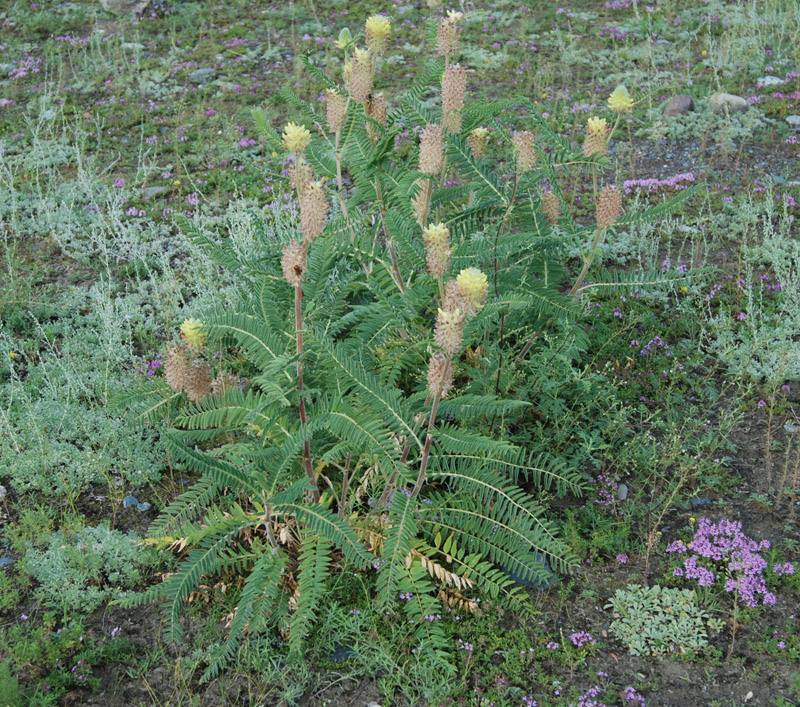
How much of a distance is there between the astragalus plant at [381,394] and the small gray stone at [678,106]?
4014 millimetres

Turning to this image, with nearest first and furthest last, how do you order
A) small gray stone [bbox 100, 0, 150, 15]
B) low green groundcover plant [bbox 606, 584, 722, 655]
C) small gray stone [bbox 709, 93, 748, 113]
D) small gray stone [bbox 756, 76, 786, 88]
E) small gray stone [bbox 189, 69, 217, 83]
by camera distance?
low green groundcover plant [bbox 606, 584, 722, 655]
small gray stone [bbox 709, 93, 748, 113]
small gray stone [bbox 756, 76, 786, 88]
small gray stone [bbox 189, 69, 217, 83]
small gray stone [bbox 100, 0, 150, 15]

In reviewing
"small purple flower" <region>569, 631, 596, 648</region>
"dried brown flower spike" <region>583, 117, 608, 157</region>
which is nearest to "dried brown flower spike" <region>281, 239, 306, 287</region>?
"dried brown flower spike" <region>583, 117, 608, 157</region>

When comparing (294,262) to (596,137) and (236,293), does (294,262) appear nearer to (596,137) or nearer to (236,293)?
(596,137)

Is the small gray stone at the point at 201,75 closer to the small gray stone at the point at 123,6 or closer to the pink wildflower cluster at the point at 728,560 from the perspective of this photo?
the small gray stone at the point at 123,6

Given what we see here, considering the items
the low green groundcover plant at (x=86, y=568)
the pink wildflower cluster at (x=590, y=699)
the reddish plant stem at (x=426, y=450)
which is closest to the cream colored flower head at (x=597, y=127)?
the reddish plant stem at (x=426, y=450)

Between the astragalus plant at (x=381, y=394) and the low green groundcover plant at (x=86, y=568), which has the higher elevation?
the astragalus plant at (x=381, y=394)

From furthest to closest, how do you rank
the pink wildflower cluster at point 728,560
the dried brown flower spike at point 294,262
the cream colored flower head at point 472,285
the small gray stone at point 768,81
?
the small gray stone at point 768,81, the pink wildflower cluster at point 728,560, the dried brown flower spike at point 294,262, the cream colored flower head at point 472,285

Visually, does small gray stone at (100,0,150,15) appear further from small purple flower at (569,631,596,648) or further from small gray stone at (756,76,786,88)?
small purple flower at (569,631,596,648)

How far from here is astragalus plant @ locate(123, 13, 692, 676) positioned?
2949 mm

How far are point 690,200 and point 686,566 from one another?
12.6 feet

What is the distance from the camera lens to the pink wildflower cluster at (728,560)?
3.26 meters

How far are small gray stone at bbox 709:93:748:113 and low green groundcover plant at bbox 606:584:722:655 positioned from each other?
5.53m

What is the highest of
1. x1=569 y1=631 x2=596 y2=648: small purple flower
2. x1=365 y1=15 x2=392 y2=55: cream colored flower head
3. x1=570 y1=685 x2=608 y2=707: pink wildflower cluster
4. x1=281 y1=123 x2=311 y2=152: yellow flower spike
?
x1=365 y1=15 x2=392 y2=55: cream colored flower head

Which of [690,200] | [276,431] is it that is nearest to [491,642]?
[276,431]
